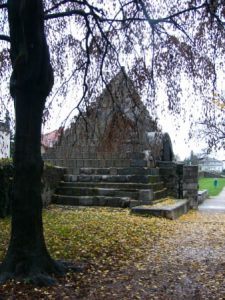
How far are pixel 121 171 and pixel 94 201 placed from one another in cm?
182

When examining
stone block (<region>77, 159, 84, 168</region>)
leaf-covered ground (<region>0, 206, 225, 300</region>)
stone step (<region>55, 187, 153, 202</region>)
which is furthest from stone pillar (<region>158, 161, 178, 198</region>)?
leaf-covered ground (<region>0, 206, 225, 300</region>)

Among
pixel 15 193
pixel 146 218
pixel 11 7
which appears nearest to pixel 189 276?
pixel 15 193

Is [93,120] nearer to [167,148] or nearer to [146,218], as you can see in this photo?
[146,218]

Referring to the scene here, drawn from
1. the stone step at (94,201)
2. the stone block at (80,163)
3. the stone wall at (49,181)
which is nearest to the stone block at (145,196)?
the stone step at (94,201)

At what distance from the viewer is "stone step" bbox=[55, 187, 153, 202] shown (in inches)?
568

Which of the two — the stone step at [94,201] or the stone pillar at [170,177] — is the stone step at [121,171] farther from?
the stone step at [94,201]

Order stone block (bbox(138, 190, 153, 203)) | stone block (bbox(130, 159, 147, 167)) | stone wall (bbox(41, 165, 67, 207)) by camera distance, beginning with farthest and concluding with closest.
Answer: stone block (bbox(130, 159, 147, 167))
stone wall (bbox(41, 165, 67, 207))
stone block (bbox(138, 190, 153, 203))

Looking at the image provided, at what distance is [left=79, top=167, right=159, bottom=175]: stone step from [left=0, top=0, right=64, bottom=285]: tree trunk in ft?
33.0

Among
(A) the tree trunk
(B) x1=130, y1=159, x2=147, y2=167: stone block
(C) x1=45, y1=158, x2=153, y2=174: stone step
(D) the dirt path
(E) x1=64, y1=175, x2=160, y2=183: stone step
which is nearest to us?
(D) the dirt path

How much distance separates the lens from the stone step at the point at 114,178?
15.4m

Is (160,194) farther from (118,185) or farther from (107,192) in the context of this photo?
(107,192)

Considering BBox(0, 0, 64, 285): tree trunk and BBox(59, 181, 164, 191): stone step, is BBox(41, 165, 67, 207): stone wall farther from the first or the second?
BBox(0, 0, 64, 285): tree trunk

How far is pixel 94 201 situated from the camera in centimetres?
1481

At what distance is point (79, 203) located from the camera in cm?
1495
